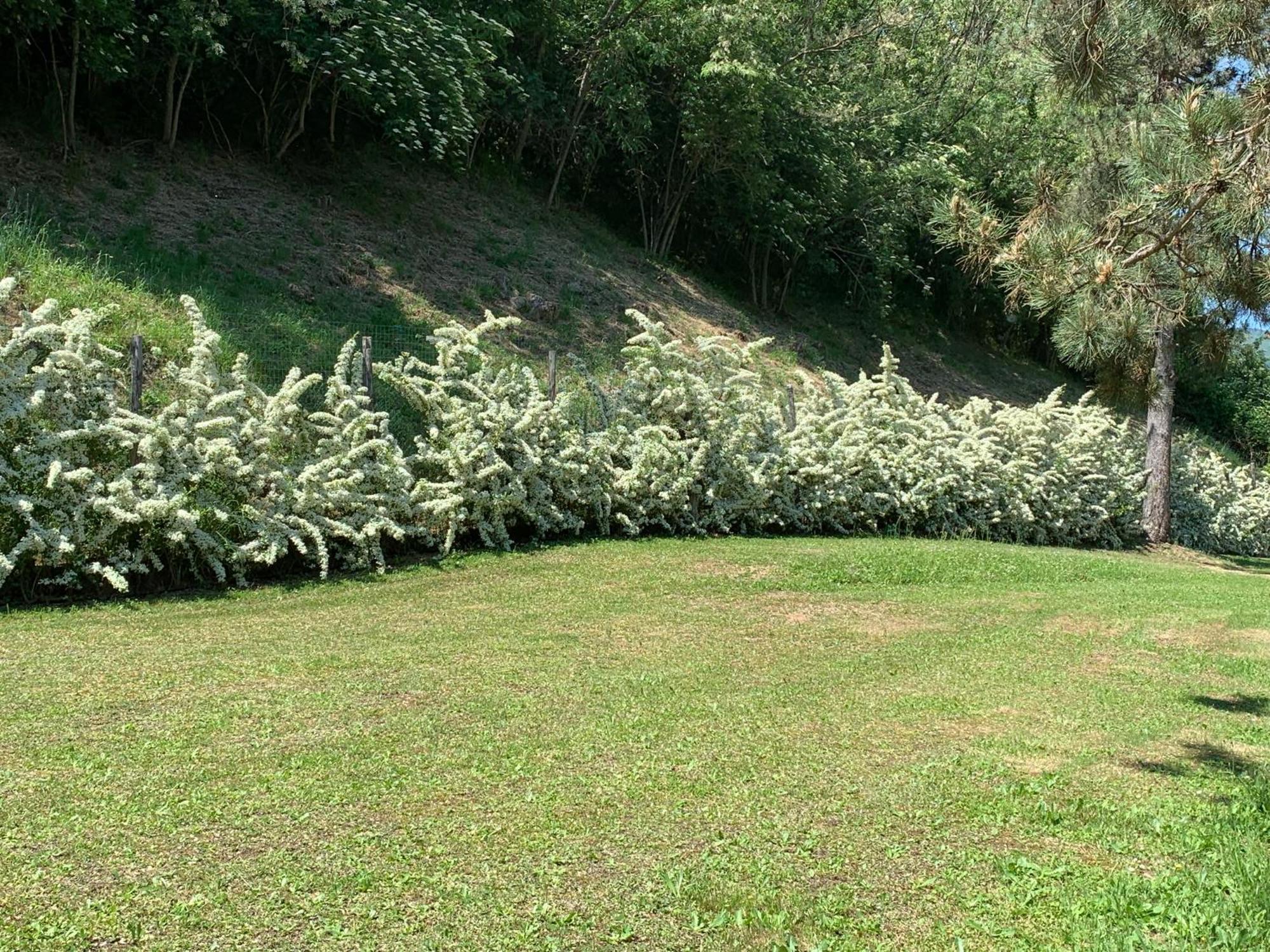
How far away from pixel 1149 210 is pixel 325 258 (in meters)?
13.6

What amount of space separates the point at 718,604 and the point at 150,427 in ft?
16.0

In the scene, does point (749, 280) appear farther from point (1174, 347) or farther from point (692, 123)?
point (1174, 347)

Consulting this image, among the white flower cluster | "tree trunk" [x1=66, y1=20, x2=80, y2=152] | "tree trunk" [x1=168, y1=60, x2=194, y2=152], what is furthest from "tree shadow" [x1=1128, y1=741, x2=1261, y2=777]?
"tree trunk" [x1=168, y1=60, x2=194, y2=152]

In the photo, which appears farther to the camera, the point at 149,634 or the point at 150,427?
the point at 150,427

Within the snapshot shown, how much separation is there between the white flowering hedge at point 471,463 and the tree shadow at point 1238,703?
21.4ft

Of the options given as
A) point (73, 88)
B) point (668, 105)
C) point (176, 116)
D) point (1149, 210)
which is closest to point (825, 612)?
point (1149, 210)

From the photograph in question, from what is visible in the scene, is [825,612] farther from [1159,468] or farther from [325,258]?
[1159,468]

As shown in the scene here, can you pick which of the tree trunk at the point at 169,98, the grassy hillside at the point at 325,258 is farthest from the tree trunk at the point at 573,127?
the tree trunk at the point at 169,98

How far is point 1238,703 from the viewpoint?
22.7 ft

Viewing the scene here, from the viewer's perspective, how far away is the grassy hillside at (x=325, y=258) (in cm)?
1349

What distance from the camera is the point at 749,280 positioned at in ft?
88.8

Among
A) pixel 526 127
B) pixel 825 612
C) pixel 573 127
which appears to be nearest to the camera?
pixel 825 612

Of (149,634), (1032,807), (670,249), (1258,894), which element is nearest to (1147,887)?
(1258,894)

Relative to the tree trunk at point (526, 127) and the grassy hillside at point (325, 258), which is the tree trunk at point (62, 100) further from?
the tree trunk at point (526, 127)
